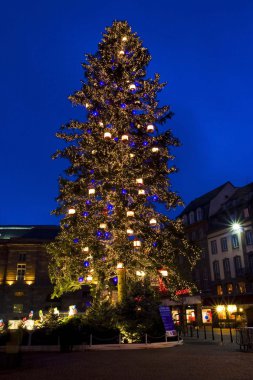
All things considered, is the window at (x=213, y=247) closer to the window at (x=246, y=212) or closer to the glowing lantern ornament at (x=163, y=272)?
the window at (x=246, y=212)

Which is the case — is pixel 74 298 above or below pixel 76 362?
above

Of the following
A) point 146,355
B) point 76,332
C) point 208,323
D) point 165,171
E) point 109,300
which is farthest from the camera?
point 208,323

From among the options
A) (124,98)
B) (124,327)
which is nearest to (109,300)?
(124,327)

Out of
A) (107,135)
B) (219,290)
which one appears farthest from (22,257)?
(107,135)

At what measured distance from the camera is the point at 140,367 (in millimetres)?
12000

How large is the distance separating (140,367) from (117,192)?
11.1 metres

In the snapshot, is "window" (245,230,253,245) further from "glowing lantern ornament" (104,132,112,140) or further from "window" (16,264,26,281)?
"window" (16,264,26,281)

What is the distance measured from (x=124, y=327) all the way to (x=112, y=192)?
24.1ft

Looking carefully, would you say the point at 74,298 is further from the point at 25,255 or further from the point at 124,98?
the point at 124,98

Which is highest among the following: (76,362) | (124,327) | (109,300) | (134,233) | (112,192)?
(112,192)

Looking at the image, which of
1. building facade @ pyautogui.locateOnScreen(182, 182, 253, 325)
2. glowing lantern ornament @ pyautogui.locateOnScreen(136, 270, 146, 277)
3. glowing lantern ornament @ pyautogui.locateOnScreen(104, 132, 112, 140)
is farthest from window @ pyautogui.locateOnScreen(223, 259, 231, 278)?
glowing lantern ornament @ pyautogui.locateOnScreen(104, 132, 112, 140)

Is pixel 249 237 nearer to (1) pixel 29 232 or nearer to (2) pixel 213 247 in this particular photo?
(2) pixel 213 247

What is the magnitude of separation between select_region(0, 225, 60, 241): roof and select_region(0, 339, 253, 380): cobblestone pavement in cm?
4459

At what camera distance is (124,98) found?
23.4 meters
